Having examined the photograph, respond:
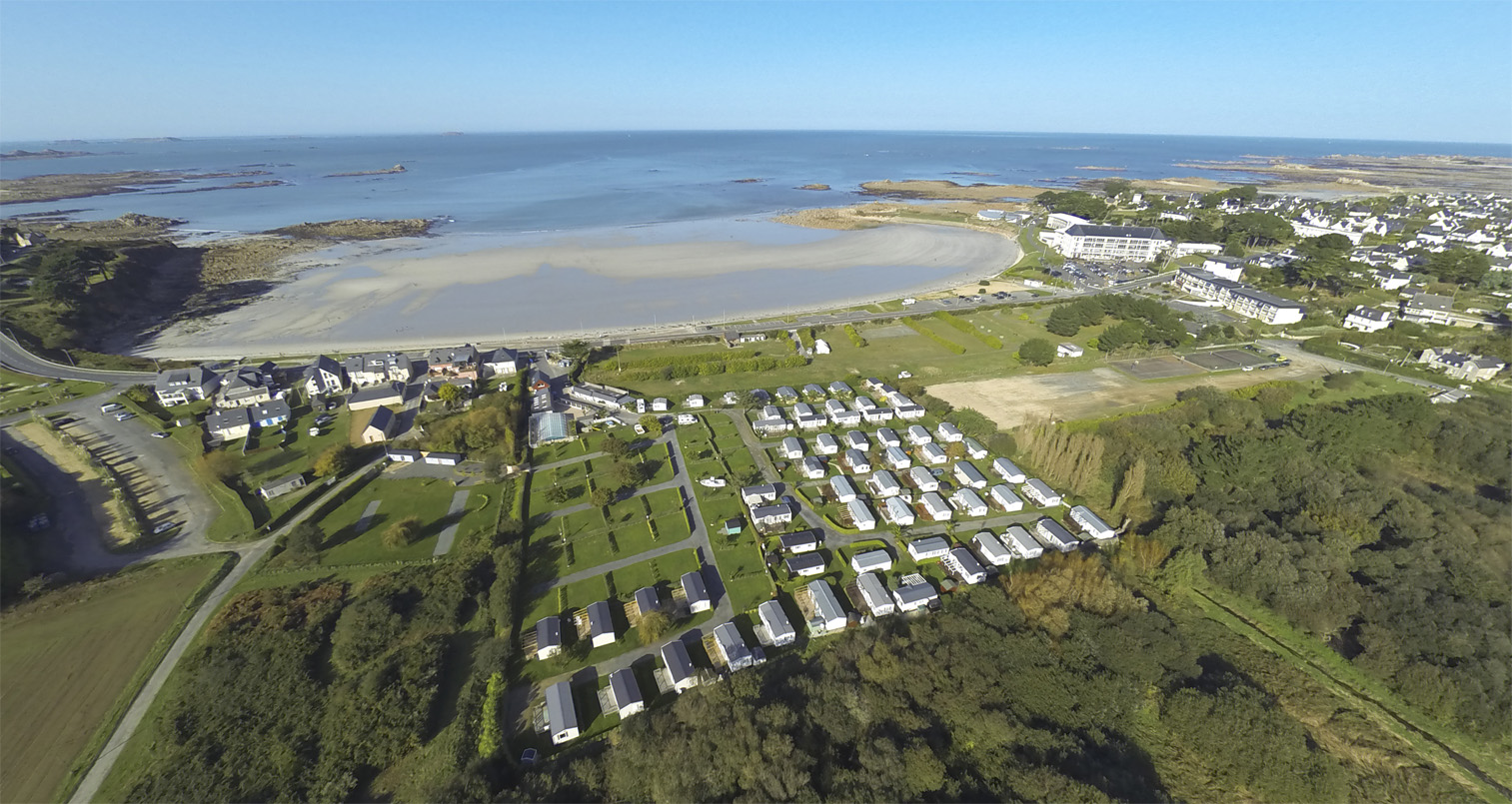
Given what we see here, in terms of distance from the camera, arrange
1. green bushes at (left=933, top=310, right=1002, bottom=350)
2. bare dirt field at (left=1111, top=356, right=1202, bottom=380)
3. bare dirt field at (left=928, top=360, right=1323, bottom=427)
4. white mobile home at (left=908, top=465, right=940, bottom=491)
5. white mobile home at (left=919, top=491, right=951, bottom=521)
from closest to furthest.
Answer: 1. white mobile home at (left=919, top=491, right=951, bottom=521)
2. white mobile home at (left=908, top=465, right=940, bottom=491)
3. bare dirt field at (left=928, top=360, right=1323, bottom=427)
4. bare dirt field at (left=1111, top=356, right=1202, bottom=380)
5. green bushes at (left=933, top=310, right=1002, bottom=350)

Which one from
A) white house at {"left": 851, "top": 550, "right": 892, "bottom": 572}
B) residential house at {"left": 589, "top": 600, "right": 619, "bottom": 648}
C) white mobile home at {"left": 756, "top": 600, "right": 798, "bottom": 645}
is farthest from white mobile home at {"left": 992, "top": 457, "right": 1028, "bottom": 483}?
residential house at {"left": 589, "top": 600, "right": 619, "bottom": 648}

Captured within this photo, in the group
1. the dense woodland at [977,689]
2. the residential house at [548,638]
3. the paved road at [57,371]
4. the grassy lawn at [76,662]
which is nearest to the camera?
the dense woodland at [977,689]

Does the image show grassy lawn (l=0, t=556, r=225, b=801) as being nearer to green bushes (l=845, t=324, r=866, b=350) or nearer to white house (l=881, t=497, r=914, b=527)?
white house (l=881, t=497, r=914, b=527)

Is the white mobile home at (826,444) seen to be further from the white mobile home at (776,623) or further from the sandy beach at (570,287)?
the sandy beach at (570,287)

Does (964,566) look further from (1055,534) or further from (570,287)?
(570,287)

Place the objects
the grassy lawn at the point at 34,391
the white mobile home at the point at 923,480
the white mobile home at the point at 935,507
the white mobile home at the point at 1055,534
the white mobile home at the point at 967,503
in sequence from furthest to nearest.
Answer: the grassy lawn at the point at 34,391
the white mobile home at the point at 923,480
the white mobile home at the point at 967,503
the white mobile home at the point at 935,507
the white mobile home at the point at 1055,534

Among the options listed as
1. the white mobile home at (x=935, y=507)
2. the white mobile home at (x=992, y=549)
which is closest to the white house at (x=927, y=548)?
the white mobile home at (x=992, y=549)

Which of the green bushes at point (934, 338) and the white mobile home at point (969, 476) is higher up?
the green bushes at point (934, 338)
